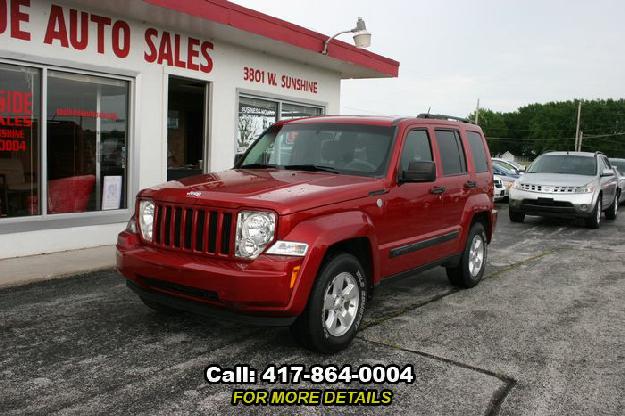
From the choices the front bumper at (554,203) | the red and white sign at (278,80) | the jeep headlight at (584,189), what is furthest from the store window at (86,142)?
the jeep headlight at (584,189)

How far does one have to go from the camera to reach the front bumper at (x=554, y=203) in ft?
41.6

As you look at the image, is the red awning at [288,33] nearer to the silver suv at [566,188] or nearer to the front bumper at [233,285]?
the silver suv at [566,188]

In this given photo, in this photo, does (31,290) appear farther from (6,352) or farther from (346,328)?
(346,328)

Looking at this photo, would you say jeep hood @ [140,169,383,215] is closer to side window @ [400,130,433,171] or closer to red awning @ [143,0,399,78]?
side window @ [400,130,433,171]

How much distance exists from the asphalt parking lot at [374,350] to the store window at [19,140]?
1.73m

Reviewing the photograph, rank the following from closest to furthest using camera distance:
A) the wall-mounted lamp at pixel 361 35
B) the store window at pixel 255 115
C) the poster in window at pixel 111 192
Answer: the poster in window at pixel 111 192 → the store window at pixel 255 115 → the wall-mounted lamp at pixel 361 35

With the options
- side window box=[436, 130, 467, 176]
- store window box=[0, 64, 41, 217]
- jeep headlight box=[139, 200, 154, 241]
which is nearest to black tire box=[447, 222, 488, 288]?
side window box=[436, 130, 467, 176]

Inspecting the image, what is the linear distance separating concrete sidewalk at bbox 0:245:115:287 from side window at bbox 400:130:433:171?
13.6 feet

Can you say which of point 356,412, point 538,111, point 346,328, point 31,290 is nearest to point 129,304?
point 31,290

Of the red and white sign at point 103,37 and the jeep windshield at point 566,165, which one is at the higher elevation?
the red and white sign at point 103,37

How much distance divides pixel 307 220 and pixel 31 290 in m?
3.64

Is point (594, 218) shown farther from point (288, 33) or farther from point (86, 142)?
point (86, 142)

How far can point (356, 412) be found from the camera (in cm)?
351

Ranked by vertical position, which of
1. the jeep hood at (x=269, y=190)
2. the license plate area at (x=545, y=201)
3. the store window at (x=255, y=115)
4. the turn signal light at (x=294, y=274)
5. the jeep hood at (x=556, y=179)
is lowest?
the license plate area at (x=545, y=201)
